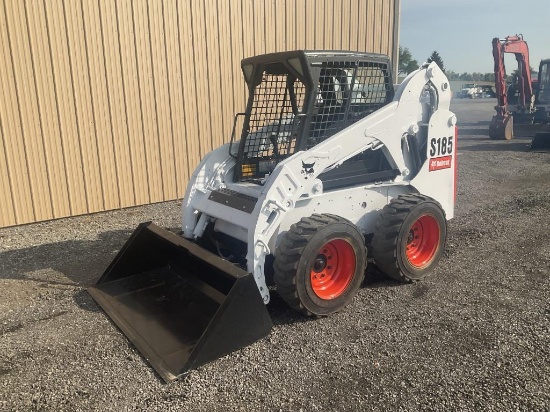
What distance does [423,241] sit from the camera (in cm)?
507

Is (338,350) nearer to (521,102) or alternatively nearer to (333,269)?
(333,269)

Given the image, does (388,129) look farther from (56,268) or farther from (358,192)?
(56,268)

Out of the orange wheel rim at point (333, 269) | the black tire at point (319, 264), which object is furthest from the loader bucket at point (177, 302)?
the orange wheel rim at point (333, 269)

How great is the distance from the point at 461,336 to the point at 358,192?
160cm

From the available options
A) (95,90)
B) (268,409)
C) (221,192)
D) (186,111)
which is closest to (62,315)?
(221,192)

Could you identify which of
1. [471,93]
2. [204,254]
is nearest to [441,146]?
[204,254]

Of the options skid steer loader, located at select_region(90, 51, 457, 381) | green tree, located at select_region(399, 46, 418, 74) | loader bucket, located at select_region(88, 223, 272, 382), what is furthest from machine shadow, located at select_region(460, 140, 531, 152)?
green tree, located at select_region(399, 46, 418, 74)

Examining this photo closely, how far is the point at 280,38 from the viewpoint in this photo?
29.7 feet

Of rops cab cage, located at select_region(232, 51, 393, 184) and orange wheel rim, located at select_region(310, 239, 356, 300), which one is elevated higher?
rops cab cage, located at select_region(232, 51, 393, 184)

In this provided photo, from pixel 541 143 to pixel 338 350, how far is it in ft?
40.9

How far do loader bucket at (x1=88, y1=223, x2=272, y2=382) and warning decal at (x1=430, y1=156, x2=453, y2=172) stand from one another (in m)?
2.62

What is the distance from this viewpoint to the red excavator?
15453mm

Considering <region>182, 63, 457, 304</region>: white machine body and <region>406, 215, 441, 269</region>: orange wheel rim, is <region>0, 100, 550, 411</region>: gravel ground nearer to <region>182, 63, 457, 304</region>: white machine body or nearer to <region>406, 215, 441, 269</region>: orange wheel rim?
<region>406, 215, 441, 269</region>: orange wheel rim

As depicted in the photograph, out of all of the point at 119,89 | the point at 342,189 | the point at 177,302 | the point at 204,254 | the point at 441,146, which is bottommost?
the point at 177,302
